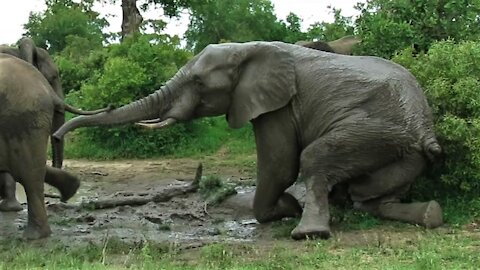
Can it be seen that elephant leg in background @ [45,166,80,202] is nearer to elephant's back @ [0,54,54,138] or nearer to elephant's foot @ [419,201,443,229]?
elephant's back @ [0,54,54,138]

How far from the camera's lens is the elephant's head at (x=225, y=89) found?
783 centimetres

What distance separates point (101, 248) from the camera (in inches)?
261

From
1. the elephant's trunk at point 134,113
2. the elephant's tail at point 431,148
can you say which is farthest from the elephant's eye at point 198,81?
the elephant's tail at point 431,148

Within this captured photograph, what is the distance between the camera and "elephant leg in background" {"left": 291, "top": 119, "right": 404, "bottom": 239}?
7.50 metres

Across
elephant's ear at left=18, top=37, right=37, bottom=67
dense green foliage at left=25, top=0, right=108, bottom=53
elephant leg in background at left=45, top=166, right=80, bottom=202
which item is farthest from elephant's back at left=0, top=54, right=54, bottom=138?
dense green foliage at left=25, top=0, right=108, bottom=53

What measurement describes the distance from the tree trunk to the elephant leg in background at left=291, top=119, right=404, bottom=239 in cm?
1671

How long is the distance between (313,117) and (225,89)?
910mm

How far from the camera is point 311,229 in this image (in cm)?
710

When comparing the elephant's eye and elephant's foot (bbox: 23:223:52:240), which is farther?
the elephant's eye

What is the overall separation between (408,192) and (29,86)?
3.75 m

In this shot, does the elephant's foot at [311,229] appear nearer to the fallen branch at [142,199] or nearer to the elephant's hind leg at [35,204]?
the elephant's hind leg at [35,204]

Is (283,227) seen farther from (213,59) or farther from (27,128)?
(27,128)

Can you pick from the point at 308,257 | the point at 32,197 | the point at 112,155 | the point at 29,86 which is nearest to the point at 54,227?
the point at 32,197

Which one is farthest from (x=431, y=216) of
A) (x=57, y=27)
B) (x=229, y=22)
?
(x=57, y=27)
